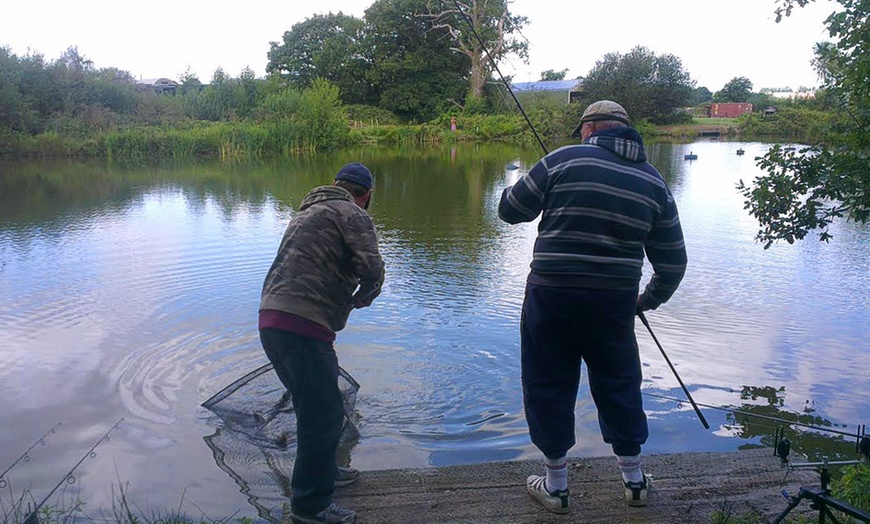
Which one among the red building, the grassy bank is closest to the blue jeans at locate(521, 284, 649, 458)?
the grassy bank

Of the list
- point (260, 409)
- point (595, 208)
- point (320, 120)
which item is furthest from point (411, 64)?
point (595, 208)

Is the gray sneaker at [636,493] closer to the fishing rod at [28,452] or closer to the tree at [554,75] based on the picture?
the fishing rod at [28,452]

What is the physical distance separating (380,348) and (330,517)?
383 cm

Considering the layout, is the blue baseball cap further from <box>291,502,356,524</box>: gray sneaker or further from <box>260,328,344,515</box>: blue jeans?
<box>291,502,356,524</box>: gray sneaker

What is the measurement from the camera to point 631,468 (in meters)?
3.56

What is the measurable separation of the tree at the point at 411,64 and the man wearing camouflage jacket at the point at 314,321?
51492mm

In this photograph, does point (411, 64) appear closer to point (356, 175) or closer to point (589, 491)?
point (356, 175)

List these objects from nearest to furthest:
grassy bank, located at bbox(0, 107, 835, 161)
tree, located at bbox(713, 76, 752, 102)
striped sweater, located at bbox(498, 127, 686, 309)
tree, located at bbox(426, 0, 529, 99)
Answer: striped sweater, located at bbox(498, 127, 686, 309) < grassy bank, located at bbox(0, 107, 835, 161) < tree, located at bbox(426, 0, 529, 99) < tree, located at bbox(713, 76, 752, 102)

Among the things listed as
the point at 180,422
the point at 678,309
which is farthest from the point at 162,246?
the point at 678,309

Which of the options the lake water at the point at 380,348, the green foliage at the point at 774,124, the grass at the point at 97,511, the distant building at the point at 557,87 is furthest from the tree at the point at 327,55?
the grass at the point at 97,511

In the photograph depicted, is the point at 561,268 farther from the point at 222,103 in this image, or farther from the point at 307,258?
the point at 222,103

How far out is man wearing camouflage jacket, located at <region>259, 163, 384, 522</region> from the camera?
3.46m

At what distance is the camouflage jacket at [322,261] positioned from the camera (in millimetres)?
3473

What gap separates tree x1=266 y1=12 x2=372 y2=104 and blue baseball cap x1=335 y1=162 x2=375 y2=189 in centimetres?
5420
